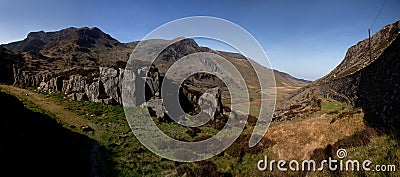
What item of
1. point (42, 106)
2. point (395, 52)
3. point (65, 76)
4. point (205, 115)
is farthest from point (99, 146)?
point (65, 76)

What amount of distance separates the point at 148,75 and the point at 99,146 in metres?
17.6

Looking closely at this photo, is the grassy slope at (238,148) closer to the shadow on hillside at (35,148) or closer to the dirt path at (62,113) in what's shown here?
the dirt path at (62,113)

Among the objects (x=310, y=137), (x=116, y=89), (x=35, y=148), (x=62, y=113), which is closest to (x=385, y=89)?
(x=310, y=137)

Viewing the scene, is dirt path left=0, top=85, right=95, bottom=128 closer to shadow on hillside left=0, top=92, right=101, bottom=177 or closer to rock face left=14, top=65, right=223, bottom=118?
rock face left=14, top=65, right=223, bottom=118

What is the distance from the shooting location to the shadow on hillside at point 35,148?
952 cm

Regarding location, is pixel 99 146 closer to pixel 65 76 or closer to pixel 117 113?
pixel 117 113

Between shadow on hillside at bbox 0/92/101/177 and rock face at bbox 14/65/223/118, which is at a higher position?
rock face at bbox 14/65/223/118

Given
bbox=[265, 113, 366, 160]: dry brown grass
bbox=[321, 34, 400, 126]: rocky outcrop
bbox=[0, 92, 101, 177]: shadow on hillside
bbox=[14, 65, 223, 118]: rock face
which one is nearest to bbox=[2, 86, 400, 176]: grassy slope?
bbox=[265, 113, 366, 160]: dry brown grass

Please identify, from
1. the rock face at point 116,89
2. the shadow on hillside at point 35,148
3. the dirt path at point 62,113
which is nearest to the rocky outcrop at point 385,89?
the shadow on hillside at point 35,148

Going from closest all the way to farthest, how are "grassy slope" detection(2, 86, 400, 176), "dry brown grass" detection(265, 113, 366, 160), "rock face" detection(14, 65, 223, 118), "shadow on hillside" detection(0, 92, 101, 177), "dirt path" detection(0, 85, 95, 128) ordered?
"shadow on hillside" detection(0, 92, 101, 177) < "grassy slope" detection(2, 86, 400, 176) < "dry brown grass" detection(265, 113, 366, 160) < "dirt path" detection(0, 85, 95, 128) < "rock face" detection(14, 65, 223, 118)

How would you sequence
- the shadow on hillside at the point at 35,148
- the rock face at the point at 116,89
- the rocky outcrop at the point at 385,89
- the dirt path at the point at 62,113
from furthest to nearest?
the rock face at the point at 116,89
the dirt path at the point at 62,113
the rocky outcrop at the point at 385,89
the shadow on hillside at the point at 35,148

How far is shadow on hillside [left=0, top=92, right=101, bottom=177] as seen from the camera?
952 centimetres

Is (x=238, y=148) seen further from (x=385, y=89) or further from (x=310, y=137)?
(x=385, y=89)

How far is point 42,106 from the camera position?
963 inches
